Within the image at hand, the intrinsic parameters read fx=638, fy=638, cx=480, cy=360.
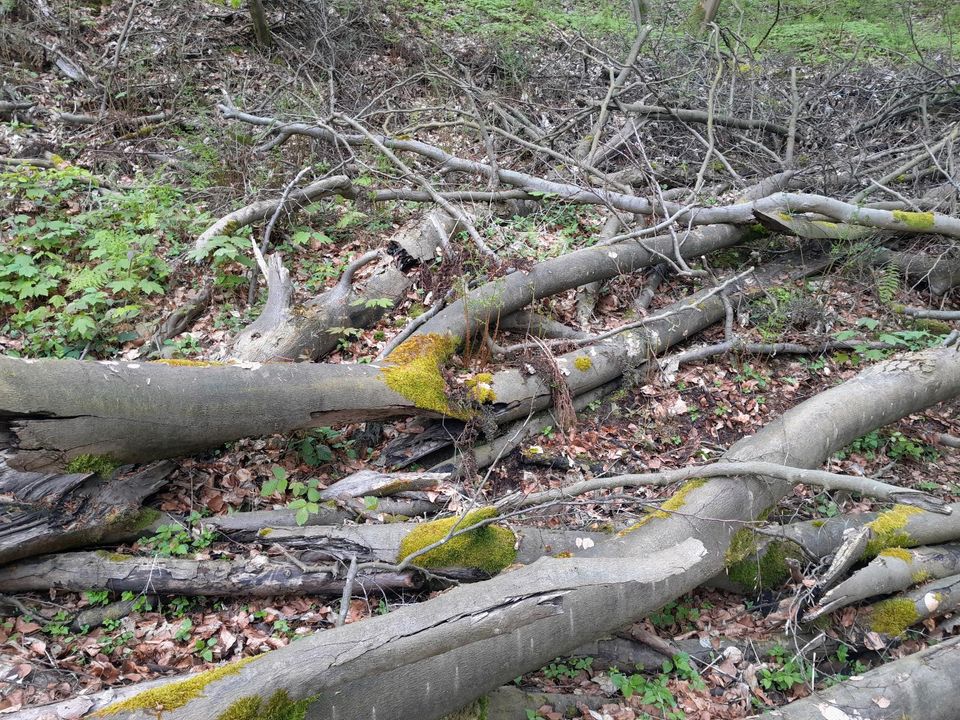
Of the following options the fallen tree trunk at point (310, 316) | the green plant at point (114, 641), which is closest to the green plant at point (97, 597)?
the green plant at point (114, 641)

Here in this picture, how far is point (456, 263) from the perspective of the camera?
18.7ft

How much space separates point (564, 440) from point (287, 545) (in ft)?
6.99

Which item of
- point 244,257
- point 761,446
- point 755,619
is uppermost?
point 244,257

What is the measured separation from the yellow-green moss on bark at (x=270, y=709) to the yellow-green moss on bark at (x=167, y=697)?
134 mm

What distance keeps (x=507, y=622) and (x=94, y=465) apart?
2.30 meters

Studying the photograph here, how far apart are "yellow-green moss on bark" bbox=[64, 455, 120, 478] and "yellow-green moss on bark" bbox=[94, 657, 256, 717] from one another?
149cm

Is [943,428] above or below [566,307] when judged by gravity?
below

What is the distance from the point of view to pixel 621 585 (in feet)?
10.1

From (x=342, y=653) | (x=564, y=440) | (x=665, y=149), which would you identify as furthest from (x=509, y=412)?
(x=665, y=149)

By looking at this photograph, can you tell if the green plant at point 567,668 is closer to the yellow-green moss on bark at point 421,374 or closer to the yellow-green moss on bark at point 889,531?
the yellow-green moss on bark at point 421,374

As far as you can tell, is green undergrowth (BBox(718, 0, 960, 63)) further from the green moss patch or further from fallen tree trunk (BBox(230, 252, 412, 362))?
fallen tree trunk (BBox(230, 252, 412, 362))

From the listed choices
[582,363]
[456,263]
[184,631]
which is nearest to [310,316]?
[456,263]

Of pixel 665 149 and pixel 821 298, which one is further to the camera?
pixel 665 149

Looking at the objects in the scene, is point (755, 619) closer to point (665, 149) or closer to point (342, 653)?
point (342, 653)
